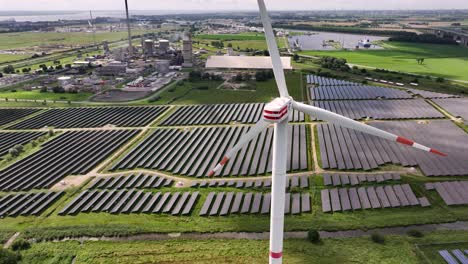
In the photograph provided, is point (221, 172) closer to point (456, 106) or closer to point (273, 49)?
point (273, 49)

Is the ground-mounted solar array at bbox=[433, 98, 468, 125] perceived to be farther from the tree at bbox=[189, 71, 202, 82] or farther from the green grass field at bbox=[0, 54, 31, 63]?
the green grass field at bbox=[0, 54, 31, 63]

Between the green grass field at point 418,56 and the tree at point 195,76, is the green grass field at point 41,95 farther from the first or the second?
the green grass field at point 418,56

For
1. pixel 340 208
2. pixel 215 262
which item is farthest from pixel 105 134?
pixel 340 208

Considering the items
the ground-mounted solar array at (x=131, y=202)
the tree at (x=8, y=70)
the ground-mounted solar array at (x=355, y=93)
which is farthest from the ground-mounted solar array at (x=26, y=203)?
the tree at (x=8, y=70)

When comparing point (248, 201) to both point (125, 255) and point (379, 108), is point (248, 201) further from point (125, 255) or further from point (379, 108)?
point (379, 108)

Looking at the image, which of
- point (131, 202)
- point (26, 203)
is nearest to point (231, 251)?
point (131, 202)

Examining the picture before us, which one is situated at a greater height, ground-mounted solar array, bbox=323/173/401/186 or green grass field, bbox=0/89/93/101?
green grass field, bbox=0/89/93/101

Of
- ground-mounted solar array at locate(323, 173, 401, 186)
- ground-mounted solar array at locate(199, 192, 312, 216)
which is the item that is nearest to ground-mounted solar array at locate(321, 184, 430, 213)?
ground-mounted solar array at locate(323, 173, 401, 186)
